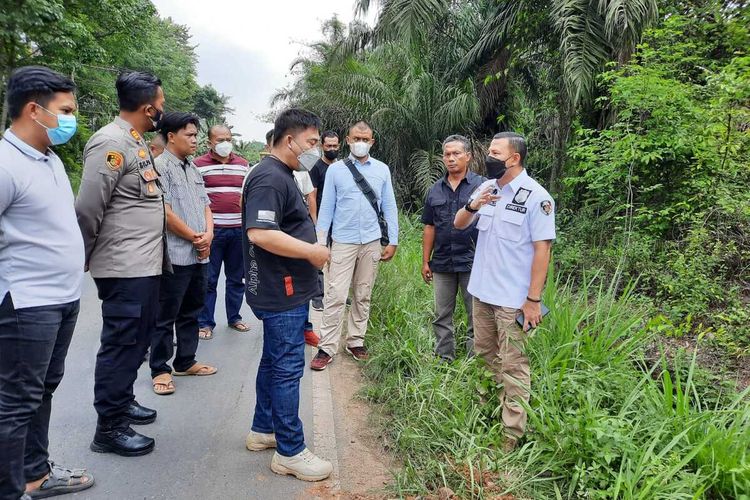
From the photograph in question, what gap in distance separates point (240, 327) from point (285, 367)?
8.93 feet

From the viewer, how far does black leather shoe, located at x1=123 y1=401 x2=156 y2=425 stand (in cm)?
337

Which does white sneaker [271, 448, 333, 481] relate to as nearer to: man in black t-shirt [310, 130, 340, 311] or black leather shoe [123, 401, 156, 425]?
black leather shoe [123, 401, 156, 425]

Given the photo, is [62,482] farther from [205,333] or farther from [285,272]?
[205,333]

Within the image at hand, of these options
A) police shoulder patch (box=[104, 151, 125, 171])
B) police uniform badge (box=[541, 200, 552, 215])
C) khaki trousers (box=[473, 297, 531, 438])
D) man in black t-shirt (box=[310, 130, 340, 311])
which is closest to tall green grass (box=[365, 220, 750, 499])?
khaki trousers (box=[473, 297, 531, 438])

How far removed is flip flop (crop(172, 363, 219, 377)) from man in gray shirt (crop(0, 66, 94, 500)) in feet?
5.56

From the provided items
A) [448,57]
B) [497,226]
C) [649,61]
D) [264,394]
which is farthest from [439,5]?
[264,394]

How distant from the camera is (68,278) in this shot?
238 cm

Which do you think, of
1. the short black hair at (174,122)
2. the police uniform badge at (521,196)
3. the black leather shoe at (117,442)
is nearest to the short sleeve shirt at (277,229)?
the black leather shoe at (117,442)

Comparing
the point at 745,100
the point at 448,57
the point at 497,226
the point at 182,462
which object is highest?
A: the point at 448,57

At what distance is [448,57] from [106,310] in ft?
32.0

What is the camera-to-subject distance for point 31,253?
2258mm

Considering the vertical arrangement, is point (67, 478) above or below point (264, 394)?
below

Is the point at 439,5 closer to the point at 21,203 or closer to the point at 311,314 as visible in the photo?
the point at 311,314

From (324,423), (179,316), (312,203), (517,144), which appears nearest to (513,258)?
(517,144)
